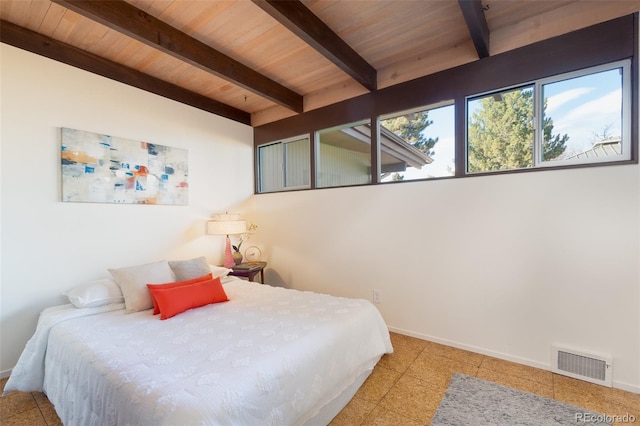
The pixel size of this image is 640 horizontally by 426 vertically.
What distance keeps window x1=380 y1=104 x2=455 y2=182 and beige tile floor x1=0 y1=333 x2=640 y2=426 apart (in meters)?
1.70

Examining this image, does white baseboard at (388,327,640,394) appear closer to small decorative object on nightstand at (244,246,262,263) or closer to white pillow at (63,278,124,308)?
small decorative object on nightstand at (244,246,262,263)

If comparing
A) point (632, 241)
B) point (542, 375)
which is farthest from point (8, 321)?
point (632, 241)

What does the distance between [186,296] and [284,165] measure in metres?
2.34

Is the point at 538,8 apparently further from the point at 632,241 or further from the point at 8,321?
the point at 8,321

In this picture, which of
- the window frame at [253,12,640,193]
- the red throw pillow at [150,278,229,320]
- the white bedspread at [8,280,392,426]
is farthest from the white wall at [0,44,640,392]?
the red throw pillow at [150,278,229,320]

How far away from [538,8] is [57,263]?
448cm

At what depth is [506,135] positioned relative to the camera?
8.07ft

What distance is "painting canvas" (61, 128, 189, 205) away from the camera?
252 cm

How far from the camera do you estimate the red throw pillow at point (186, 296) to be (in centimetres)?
209

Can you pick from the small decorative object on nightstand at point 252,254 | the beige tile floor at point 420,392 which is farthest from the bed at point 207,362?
the small decorative object on nightstand at point 252,254

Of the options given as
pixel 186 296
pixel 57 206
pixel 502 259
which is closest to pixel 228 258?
pixel 186 296

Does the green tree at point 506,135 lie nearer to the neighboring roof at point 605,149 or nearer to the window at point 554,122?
the window at point 554,122

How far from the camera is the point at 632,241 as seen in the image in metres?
1.96

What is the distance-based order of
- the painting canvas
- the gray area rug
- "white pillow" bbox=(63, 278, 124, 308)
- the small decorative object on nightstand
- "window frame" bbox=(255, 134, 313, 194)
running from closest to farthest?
the gray area rug
"white pillow" bbox=(63, 278, 124, 308)
the painting canvas
"window frame" bbox=(255, 134, 313, 194)
the small decorative object on nightstand
